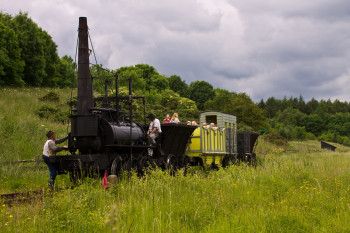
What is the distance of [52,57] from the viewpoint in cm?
5666

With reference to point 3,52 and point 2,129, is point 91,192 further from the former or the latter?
point 3,52

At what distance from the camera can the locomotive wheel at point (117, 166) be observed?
1064 centimetres

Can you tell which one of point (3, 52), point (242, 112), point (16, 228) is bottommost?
point (16, 228)

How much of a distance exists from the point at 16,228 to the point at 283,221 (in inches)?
172

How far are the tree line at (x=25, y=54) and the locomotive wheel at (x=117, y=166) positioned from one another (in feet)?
96.6

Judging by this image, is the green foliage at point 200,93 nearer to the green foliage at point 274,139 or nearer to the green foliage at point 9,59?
the green foliage at point 274,139

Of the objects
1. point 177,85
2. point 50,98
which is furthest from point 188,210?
point 177,85

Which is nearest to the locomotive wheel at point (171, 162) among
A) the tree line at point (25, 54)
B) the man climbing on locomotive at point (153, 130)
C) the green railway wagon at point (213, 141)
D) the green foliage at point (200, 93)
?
the man climbing on locomotive at point (153, 130)

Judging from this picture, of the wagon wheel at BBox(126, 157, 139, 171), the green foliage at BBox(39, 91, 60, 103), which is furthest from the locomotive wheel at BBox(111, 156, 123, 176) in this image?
the green foliage at BBox(39, 91, 60, 103)

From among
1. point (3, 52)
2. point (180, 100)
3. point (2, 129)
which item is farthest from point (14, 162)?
point (180, 100)

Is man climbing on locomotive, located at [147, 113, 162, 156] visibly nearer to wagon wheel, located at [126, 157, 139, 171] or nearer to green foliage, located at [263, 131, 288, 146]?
wagon wheel, located at [126, 157, 139, 171]

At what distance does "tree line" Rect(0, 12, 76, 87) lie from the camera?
39.0 meters

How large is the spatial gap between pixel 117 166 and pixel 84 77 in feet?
9.22

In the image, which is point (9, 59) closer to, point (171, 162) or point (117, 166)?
point (171, 162)
